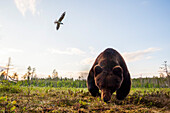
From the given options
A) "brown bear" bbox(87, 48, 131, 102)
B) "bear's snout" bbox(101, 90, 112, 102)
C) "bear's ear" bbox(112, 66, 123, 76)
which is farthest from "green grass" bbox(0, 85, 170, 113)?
"bear's ear" bbox(112, 66, 123, 76)

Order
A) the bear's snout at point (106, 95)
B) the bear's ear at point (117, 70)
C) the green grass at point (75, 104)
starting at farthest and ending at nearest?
the bear's ear at point (117, 70) → the bear's snout at point (106, 95) → the green grass at point (75, 104)

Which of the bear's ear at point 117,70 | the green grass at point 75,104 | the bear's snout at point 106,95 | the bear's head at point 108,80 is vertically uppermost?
the bear's ear at point 117,70

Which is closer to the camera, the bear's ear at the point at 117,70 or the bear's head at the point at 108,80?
the bear's head at the point at 108,80

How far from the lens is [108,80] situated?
14.0 feet

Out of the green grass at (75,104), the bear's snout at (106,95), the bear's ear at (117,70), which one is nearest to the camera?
the green grass at (75,104)

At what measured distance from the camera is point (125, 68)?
5.51 metres

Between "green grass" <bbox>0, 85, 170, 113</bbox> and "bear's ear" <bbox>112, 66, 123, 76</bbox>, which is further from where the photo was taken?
"bear's ear" <bbox>112, 66, 123, 76</bbox>

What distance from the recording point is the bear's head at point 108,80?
4.27 metres

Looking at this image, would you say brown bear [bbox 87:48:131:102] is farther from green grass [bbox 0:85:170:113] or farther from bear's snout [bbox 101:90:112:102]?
green grass [bbox 0:85:170:113]

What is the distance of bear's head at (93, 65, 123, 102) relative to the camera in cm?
427

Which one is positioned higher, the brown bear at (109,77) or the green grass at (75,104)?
the brown bear at (109,77)

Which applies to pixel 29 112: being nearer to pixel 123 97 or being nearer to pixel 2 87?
pixel 123 97

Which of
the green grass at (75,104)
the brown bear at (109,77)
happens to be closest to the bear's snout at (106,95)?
the brown bear at (109,77)

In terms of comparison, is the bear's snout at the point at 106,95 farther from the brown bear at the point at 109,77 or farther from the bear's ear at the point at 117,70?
the bear's ear at the point at 117,70
